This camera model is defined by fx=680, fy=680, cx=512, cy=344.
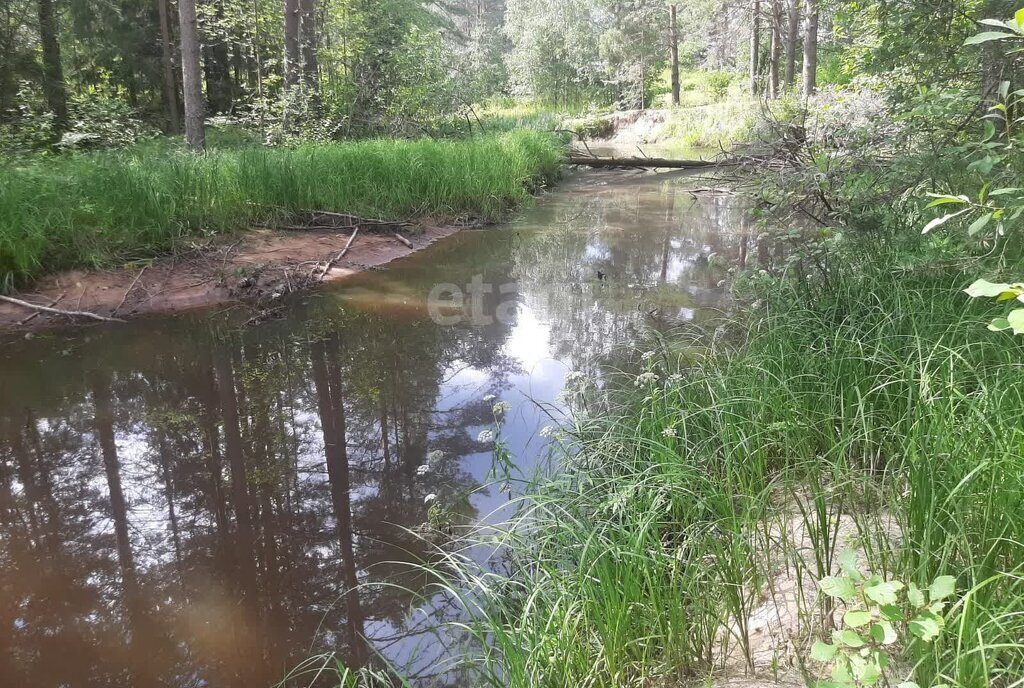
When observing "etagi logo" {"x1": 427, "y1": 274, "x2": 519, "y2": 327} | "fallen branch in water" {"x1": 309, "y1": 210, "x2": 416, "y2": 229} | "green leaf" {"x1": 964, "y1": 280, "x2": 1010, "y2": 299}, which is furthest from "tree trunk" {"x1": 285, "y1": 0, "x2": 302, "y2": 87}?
"green leaf" {"x1": 964, "y1": 280, "x2": 1010, "y2": 299}

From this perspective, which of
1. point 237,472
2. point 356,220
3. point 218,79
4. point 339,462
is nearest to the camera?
point 237,472

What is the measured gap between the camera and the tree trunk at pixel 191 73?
8.79 m

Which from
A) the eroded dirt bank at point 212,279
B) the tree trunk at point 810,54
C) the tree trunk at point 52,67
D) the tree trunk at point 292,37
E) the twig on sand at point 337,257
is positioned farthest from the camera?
the tree trunk at point 810,54

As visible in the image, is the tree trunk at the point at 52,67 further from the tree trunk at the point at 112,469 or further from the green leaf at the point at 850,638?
A: the green leaf at the point at 850,638

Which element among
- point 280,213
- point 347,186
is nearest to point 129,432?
point 280,213

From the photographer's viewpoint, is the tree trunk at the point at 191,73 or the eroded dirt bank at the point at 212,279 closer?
the eroded dirt bank at the point at 212,279

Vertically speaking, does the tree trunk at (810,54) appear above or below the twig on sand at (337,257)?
above

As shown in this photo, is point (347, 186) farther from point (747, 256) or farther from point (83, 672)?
point (83, 672)

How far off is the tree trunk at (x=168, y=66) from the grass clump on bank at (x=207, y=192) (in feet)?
19.5

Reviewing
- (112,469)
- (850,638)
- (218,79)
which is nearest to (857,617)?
(850,638)

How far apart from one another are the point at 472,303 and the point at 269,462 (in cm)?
319

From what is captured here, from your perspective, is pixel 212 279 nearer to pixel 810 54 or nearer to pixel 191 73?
pixel 191 73

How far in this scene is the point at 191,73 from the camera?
359 inches

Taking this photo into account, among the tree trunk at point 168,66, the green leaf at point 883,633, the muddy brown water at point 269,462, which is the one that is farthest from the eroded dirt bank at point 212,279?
the tree trunk at point 168,66
